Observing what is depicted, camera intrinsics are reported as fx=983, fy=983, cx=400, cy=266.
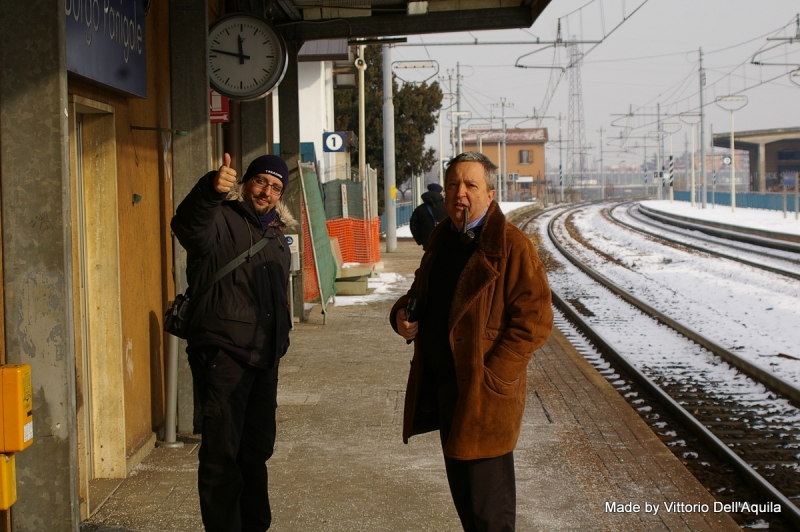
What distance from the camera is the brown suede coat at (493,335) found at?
11.7ft

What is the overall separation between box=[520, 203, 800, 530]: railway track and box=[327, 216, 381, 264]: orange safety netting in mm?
5778

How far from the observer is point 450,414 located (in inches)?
147

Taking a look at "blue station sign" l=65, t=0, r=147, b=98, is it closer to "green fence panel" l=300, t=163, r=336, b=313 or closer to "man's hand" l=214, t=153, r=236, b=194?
"man's hand" l=214, t=153, r=236, b=194

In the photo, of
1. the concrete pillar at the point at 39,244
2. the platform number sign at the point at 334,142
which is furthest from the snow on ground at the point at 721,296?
the concrete pillar at the point at 39,244

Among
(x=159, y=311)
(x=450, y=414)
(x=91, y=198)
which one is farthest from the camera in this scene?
(x=159, y=311)

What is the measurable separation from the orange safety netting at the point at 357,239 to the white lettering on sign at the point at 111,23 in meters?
14.1

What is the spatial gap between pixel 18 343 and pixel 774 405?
21.5 ft

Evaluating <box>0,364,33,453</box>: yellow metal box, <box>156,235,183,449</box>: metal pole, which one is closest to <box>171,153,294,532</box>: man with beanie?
<box>0,364,33,453</box>: yellow metal box

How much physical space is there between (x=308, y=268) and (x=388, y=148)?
486 inches

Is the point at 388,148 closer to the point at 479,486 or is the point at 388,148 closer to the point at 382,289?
the point at 382,289

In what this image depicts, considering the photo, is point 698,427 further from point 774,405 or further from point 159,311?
point 159,311

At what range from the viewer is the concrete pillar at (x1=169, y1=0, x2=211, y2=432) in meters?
A: 6.73

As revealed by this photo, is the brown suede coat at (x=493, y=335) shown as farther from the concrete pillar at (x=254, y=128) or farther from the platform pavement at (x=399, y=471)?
the concrete pillar at (x=254, y=128)

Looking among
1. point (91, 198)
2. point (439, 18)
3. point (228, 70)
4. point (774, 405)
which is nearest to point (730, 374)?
point (774, 405)
